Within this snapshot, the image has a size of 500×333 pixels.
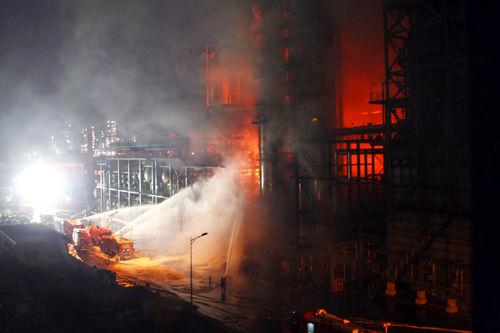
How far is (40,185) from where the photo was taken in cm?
5916

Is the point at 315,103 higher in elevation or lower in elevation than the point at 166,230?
higher

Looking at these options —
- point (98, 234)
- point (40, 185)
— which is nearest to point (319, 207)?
point (98, 234)

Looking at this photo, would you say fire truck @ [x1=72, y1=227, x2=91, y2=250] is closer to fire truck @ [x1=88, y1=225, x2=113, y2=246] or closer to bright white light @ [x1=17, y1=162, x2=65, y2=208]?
fire truck @ [x1=88, y1=225, x2=113, y2=246]

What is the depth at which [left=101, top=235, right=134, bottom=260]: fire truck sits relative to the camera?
1102 inches

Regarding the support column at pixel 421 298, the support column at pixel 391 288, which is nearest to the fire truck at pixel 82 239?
the support column at pixel 391 288

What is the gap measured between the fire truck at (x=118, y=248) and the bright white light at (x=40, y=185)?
32264 millimetres

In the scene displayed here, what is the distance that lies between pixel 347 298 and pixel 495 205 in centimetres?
822

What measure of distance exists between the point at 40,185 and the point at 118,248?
37.8 meters

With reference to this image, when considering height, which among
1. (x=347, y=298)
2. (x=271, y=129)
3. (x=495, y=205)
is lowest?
(x=347, y=298)

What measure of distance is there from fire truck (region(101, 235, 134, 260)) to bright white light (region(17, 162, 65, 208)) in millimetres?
32264

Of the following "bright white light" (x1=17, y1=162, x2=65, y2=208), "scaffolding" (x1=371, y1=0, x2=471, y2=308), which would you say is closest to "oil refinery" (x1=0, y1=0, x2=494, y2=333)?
"scaffolding" (x1=371, y1=0, x2=471, y2=308)

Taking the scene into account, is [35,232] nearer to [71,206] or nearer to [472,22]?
[472,22]

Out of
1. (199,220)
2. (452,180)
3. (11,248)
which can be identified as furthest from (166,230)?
(452,180)

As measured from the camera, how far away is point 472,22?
42.1 feet
